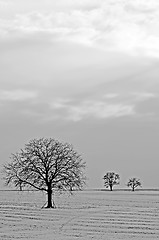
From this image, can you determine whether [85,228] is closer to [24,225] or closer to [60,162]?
[24,225]

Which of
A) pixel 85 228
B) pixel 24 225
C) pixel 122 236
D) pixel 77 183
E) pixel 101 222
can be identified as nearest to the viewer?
pixel 122 236

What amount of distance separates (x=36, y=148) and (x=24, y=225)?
24.7m

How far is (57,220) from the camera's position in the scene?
41.5 meters

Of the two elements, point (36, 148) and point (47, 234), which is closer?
point (47, 234)

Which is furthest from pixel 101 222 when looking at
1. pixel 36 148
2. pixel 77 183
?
pixel 36 148

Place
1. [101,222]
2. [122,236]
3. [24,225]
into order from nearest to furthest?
1. [122,236]
2. [24,225]
3. [101,222]

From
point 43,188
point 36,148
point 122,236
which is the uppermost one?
point 36,148

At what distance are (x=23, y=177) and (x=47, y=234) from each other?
29591 millimetres

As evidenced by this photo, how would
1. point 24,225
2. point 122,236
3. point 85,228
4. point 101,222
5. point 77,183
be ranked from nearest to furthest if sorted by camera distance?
point 122,236
point 85,228
point 24,225
point 101,222
point 77,183

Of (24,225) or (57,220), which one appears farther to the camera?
(57,220)

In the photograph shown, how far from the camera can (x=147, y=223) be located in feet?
129

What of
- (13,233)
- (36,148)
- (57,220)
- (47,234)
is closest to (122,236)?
(47,234)

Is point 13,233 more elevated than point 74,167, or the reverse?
point 74,167

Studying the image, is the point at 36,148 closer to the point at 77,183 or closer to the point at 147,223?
the point at 77,183
